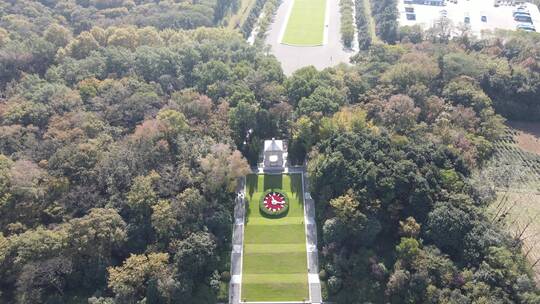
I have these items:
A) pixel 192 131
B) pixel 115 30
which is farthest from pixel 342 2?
pixel 192 131

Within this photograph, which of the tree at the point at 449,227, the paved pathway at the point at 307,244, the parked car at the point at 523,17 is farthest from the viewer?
the parked car at the point at 523,17

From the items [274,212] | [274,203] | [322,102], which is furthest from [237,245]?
Answer: [322,102]

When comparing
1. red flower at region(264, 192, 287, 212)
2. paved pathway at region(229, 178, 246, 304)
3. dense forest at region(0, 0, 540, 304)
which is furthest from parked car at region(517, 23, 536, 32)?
paved pathway at region(229, 178, 246, 304)

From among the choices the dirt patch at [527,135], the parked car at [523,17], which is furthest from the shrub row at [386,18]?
the dirt patch at [527,135]

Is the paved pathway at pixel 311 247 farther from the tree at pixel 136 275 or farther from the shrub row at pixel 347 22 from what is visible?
the shrub row at pixel 347 22

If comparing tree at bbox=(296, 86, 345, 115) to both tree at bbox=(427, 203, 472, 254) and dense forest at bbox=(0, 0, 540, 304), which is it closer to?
dense forest at bbox=(0, 0, 540, 304)

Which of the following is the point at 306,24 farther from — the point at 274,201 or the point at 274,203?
the point at 274,203
